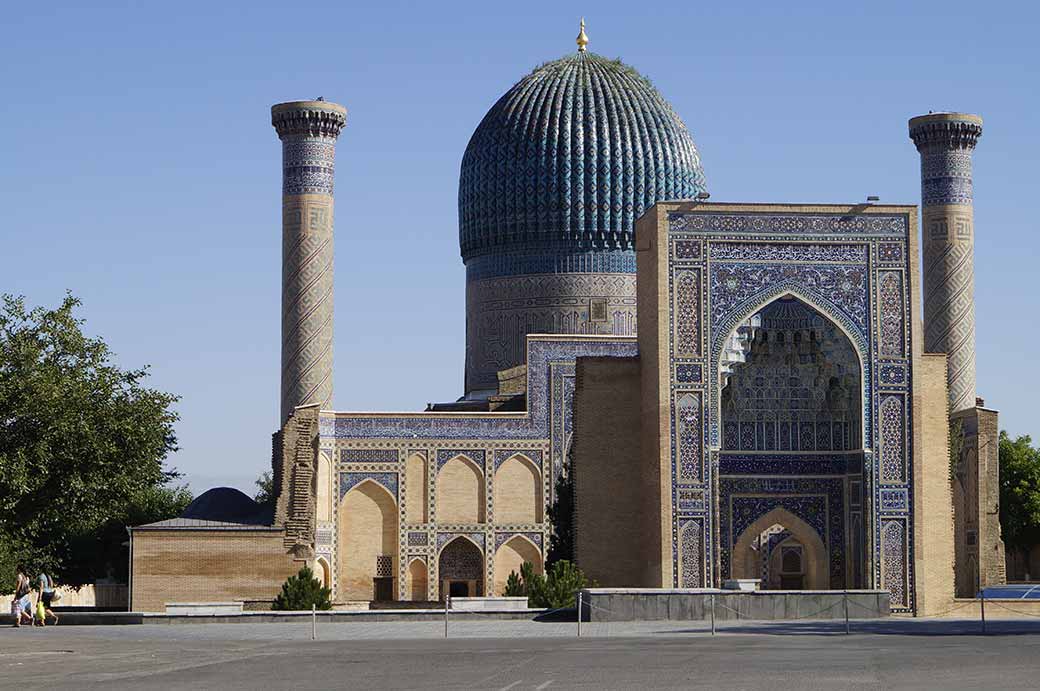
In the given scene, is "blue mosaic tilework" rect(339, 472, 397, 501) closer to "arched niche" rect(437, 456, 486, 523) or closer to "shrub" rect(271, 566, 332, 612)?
"arched niche" rect(437, 456, 486, 523)

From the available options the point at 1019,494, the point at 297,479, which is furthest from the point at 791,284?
the point at 1019,494

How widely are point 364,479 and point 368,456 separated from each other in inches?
14.5

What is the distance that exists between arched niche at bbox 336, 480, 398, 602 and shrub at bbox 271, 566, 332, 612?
14.9 ft

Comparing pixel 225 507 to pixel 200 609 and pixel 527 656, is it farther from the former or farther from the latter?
pixel 527 656

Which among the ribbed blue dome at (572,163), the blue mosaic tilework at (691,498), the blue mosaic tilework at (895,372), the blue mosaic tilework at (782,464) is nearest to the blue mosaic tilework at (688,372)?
the blue mosaic tilework at (691,498)

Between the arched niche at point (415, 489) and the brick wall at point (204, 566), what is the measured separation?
159 inches

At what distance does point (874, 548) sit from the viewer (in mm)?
24031

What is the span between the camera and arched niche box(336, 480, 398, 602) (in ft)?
97.5

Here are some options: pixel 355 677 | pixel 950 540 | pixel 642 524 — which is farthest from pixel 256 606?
pixel 355 677

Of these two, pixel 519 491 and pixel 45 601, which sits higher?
pixel 519 491

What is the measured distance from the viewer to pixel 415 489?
30.1m

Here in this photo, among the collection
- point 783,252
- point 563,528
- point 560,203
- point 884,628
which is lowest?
point 884,628

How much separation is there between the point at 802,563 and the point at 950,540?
431cm

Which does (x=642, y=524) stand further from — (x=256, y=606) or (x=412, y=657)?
(x=412, y=657)
